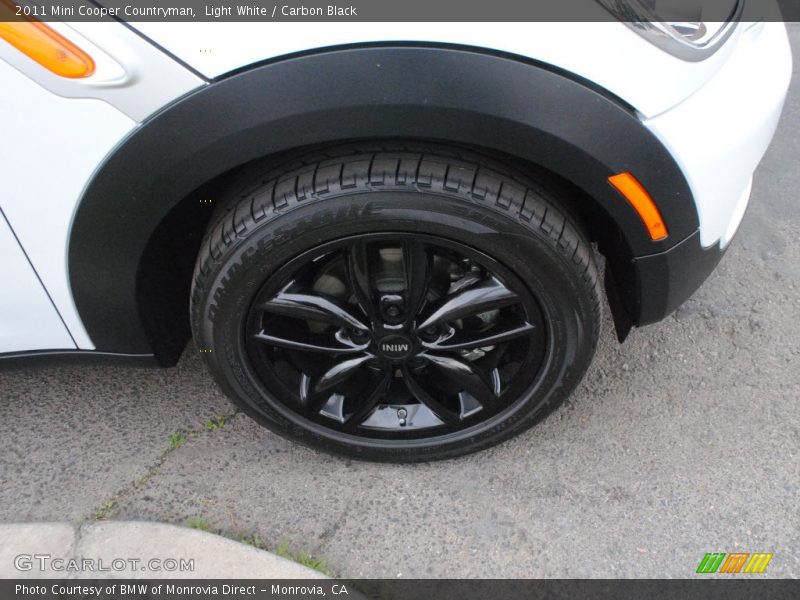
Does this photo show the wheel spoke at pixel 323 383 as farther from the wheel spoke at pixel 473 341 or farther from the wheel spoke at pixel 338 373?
the wheel spoke at pixel 473 341

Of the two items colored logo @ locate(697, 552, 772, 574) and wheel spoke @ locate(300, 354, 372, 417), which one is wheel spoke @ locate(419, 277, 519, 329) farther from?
colored logo @ locate(697, 552, 772, 574)

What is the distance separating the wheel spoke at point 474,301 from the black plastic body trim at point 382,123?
0.97 ft

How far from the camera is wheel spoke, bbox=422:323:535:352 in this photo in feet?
5.74

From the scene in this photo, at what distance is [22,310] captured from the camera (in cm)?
171

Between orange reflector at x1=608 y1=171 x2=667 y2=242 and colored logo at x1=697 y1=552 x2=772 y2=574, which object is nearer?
orange reflector at x1=608 y1=171 x2=667 y2=242

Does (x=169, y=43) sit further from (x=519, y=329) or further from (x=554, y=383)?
(x=554, y=383)

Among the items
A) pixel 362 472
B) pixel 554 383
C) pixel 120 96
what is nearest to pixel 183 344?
pixel 362 472

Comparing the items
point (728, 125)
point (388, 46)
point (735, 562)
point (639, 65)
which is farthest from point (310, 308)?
point (735, 562)

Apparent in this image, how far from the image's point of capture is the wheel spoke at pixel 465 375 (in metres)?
1.82

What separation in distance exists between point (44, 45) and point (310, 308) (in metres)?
0.76

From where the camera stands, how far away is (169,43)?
4.31 feet

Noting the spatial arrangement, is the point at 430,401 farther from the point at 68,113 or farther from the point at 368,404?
the point at 68,113

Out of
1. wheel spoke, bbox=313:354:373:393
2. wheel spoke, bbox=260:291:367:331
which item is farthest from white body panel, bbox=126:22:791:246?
wheel spoke, bbox=313:354:373:393

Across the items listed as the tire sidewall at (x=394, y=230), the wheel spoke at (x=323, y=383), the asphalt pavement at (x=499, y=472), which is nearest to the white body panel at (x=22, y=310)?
the asphalt pavement at (x=499, y=472)
